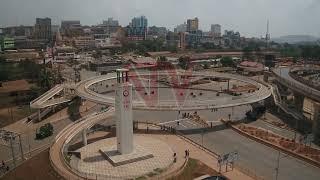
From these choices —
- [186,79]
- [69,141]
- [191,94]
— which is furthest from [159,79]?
[69,141]

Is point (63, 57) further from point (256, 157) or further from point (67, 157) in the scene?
point (256, 157)

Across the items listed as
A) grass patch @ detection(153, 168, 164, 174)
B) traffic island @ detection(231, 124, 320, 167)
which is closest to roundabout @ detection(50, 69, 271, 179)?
grass patch @ detection(153, 168, 164, 174)

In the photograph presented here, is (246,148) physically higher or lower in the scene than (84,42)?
lower

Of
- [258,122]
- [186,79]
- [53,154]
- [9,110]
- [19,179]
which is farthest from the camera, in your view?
[186,79]

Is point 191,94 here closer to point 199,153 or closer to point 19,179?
point 199,153

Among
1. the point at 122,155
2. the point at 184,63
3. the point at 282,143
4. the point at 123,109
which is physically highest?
the point at 184,63

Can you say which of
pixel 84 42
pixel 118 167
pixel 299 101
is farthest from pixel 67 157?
pixel 84 42

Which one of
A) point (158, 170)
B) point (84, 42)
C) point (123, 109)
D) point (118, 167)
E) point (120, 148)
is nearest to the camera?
point (158, 170)
